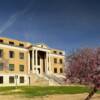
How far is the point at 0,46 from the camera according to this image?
8456 centimetres

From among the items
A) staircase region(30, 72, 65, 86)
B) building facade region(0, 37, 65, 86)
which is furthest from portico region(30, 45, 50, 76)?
staircase region(30, 72, 65, 86)

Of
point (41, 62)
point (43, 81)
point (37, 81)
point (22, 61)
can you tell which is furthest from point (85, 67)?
point (41, 62)

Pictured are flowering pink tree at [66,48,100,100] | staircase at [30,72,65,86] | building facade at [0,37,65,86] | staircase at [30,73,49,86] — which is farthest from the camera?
staircase at [30,73,49,86]

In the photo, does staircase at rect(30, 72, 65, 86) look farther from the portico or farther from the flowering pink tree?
the flowering pink tree

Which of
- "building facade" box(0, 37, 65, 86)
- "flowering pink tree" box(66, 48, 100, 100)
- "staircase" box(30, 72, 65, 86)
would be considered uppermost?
"building facade" box(0, 37, 65, 86)

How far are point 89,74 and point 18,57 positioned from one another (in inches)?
2566

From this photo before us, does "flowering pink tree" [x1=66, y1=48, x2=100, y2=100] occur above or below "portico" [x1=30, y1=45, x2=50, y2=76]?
below

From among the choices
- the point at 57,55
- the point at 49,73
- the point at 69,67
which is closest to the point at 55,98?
the point at 69,67

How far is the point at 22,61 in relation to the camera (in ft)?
305

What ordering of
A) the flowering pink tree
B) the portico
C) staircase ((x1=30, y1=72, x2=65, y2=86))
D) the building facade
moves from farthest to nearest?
the portico → staircase ((x1=30, y1=72, x2=65, y2=86)) → the building facade → the flowering pink tree

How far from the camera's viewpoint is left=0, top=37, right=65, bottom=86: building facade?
86312 mm

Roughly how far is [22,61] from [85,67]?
66.5m

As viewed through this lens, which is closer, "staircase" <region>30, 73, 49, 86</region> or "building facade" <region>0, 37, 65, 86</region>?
"building facade" <region>0, 37, 65, 86</region>

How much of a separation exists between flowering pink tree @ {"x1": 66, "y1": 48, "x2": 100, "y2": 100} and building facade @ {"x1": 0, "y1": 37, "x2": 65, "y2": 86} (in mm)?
59415
